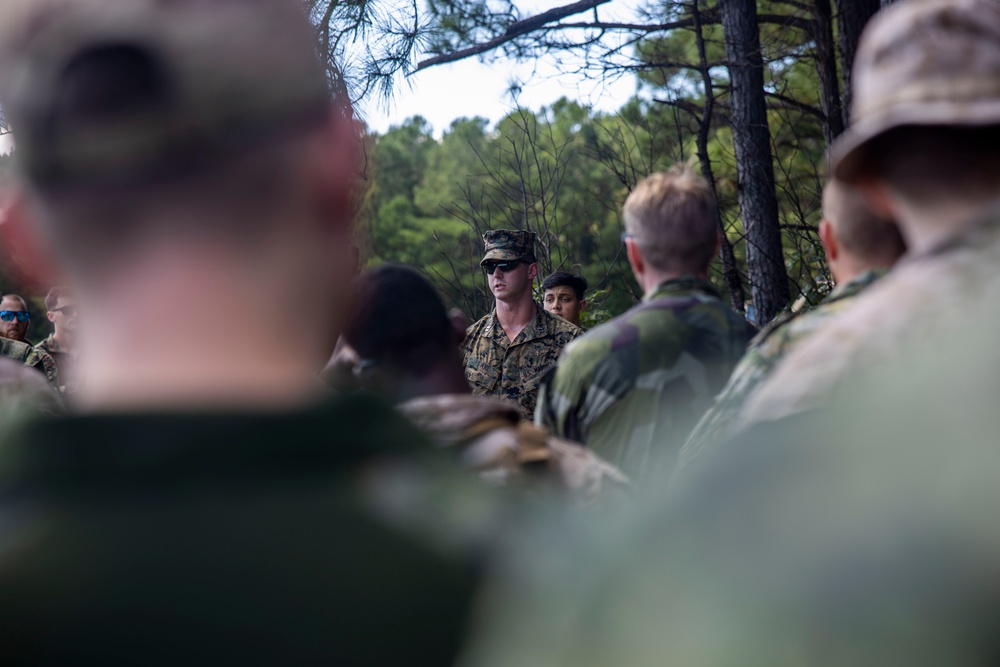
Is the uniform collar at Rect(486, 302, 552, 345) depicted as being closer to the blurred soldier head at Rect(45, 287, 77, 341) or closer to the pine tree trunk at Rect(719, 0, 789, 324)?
the pine tree trunk at Rect(719, 0, 789, 324)

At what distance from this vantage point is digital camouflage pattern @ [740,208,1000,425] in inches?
19.6

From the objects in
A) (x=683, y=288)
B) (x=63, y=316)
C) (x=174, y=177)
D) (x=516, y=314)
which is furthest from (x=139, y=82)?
(x=63, y=316)

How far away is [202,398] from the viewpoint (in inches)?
23.8

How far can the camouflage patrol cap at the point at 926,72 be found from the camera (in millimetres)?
988

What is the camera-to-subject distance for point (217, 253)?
2.11 ft

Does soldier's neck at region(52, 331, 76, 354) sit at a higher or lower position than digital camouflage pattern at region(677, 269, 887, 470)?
higher

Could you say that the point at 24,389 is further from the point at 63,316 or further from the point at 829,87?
the point at 829,87

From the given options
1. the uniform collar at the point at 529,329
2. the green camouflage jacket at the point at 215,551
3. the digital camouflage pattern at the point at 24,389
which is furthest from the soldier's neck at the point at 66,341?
the green camouflage jacket at the point at 215,551

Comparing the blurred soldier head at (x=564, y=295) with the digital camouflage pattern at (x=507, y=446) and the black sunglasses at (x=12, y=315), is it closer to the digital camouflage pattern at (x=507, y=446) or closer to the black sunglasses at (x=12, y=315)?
the black sunglasses at (x=12, y=315)

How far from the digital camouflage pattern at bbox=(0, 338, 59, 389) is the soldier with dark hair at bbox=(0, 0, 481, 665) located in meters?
7.24

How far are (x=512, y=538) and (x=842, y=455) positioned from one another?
10.9 inches

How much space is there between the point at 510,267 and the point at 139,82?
17.5 feet

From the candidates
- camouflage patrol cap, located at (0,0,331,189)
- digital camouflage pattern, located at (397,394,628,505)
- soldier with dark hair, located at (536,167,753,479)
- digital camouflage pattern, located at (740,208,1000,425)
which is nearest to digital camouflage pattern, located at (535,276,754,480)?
soldier with dark hair, located at (536,167,753,479)

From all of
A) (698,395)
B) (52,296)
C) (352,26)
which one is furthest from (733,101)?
(52,296)
